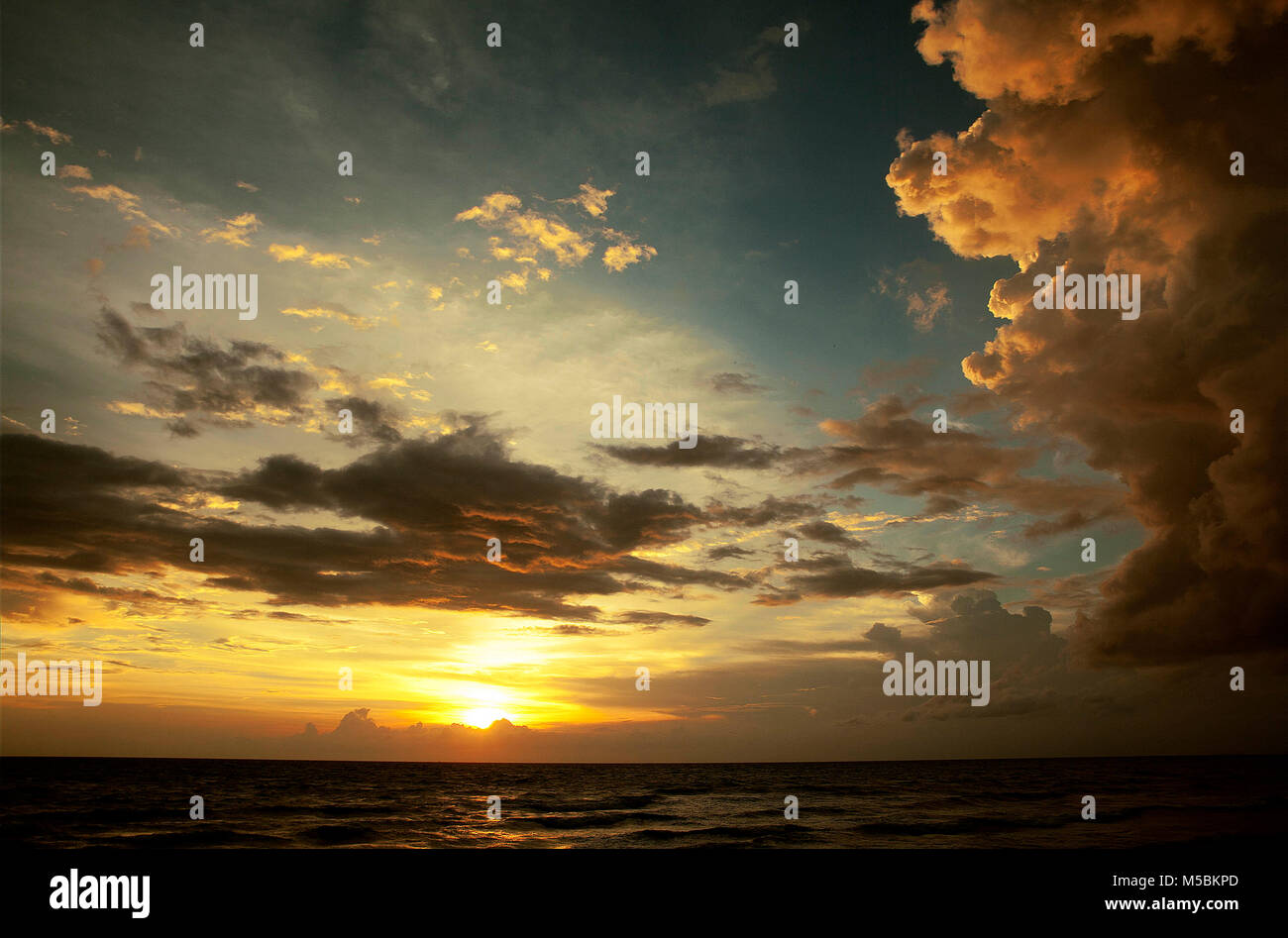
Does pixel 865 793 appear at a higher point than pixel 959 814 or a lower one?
lower

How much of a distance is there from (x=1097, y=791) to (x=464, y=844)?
180 ft
